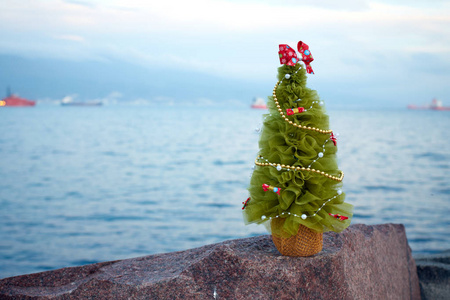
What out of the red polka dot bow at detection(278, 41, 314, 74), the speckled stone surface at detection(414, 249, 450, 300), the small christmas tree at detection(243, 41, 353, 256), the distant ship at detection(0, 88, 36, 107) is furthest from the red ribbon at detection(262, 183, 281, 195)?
the distant ship at detection(0, 88, 36, 107)

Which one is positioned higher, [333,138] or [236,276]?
[333,138]

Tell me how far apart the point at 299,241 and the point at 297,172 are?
1.53 feet

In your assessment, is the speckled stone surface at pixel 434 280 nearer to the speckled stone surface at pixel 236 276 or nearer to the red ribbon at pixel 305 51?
the speckled stone surface at pixel 236 276

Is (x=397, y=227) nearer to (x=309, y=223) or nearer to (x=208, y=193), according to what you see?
(x=309, y=223)

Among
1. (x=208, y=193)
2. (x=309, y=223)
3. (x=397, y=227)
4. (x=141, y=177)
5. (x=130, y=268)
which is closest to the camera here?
(x=309, y=223)

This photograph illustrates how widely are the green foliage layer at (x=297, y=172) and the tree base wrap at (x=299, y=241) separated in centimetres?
7

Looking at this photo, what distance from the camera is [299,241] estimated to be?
9.83ft

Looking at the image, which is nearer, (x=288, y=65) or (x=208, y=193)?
(x=288, y=65)

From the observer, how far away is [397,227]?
4.62 metres

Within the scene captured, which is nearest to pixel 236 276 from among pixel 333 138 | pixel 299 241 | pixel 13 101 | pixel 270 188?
pixel 299 241

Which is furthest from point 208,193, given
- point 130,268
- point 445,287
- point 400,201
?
point 130,268

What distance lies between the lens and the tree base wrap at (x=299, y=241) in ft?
9.82

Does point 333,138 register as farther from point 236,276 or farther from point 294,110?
point 236,276

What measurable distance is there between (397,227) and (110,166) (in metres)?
12.9
